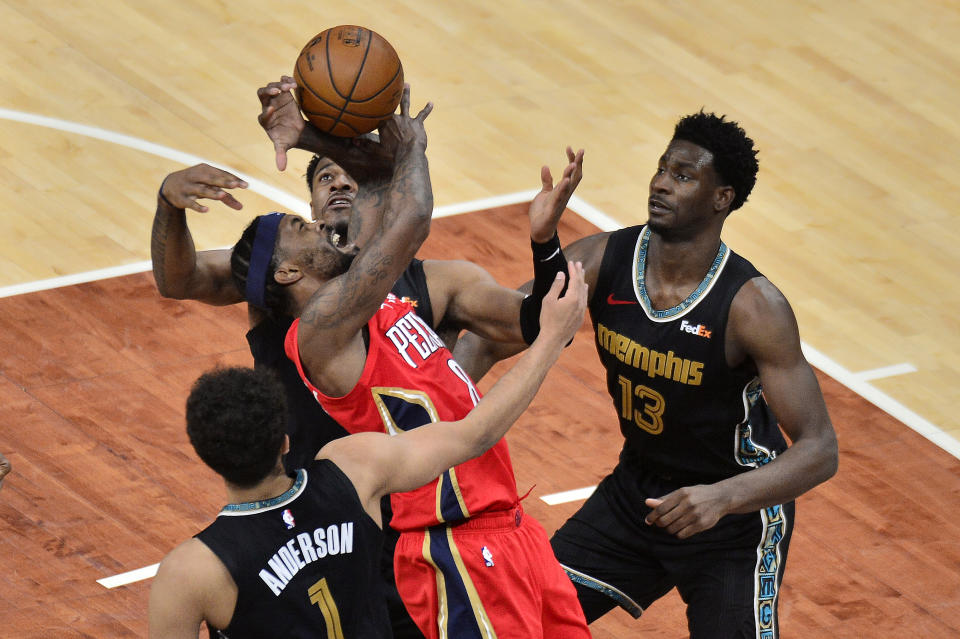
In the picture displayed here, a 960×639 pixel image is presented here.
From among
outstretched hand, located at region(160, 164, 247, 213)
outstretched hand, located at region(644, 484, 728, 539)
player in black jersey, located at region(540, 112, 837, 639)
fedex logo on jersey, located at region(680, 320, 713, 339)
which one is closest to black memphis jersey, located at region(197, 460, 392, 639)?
outstretched hand, located at region(160, 164, 247, 213)

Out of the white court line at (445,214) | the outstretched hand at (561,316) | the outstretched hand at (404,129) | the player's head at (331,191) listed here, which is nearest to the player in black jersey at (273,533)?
the outstretched hand at (561,316)

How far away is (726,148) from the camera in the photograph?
6.71 metres

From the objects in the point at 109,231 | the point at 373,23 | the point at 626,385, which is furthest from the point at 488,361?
the point at 373,23

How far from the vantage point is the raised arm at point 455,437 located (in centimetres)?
505

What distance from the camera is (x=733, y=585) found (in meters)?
6.66

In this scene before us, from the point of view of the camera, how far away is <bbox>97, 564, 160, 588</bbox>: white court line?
7.91 m

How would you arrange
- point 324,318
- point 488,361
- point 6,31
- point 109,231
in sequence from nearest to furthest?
point 324,318, point 488,361, point 109,231, point 6,31

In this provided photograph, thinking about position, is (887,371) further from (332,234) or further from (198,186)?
(198,186)

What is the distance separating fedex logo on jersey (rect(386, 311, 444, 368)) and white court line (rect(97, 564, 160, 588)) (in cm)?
252

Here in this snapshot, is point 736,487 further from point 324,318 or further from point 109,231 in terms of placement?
point 109,231

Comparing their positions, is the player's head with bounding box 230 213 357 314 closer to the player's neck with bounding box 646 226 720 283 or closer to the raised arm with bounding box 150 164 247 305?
the raised arm with bounding box 150 164 247 305

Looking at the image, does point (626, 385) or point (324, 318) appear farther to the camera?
point (626, 385)

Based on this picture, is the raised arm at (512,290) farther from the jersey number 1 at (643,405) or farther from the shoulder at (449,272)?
the jersey number 1 at (643,405)

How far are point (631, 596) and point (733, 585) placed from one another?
0.48 metres
